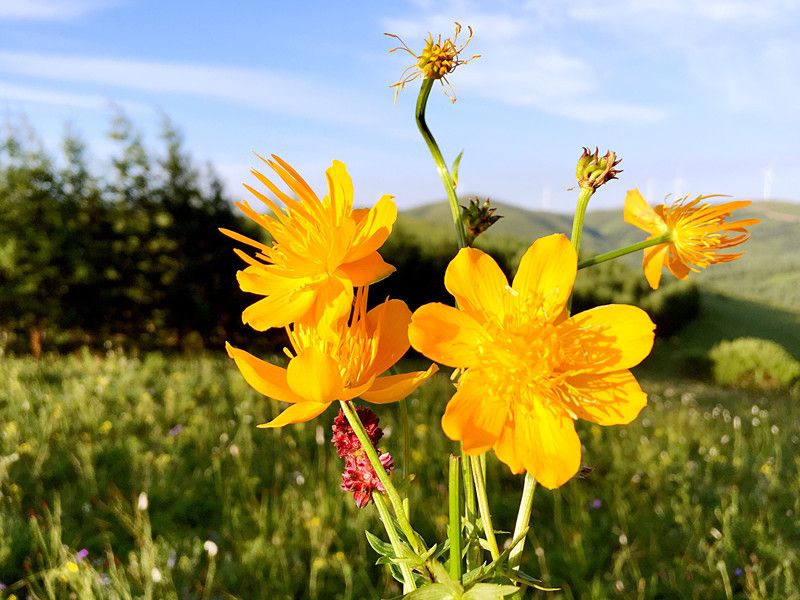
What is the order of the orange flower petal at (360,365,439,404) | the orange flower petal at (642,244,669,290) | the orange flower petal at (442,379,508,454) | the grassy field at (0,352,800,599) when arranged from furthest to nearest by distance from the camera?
the grassy field at (0,352,800,599), the orange flower petal at (642,244,669,290), the orange flower petal at (360,365,439,404), the orange flower petal at (442,379,508,454)

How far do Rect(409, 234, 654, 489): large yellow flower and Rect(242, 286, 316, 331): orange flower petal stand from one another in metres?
0.16

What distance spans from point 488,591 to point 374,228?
0.44 metres

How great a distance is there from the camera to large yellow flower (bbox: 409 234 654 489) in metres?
0.74

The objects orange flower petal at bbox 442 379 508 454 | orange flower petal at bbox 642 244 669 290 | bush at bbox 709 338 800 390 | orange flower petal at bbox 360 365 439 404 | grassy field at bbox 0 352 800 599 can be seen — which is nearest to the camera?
orange flower petal at bbox 442 379 508 454

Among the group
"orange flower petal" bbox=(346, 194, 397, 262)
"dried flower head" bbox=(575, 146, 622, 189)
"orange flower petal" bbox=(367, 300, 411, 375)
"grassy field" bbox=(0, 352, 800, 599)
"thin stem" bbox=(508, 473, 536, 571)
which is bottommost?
"grassy field" bbox=(0, 352, 800, 599)

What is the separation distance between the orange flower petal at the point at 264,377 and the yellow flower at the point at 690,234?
0.49 metres

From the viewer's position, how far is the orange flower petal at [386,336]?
863 millimetres

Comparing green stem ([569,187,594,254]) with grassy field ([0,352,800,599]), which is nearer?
green stem ([569,187,594,254])

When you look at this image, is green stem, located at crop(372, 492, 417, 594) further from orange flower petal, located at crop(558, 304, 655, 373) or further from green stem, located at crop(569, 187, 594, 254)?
green stem, located at crop(569, 187, 594, 254)

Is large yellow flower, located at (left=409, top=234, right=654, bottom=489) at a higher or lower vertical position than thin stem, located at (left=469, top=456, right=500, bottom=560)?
higher

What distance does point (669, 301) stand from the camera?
14.2m

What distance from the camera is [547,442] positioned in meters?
0.75

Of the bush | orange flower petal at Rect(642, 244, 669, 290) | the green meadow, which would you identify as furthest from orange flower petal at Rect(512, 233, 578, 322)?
the bush

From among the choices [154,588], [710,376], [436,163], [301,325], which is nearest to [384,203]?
[436,163]
